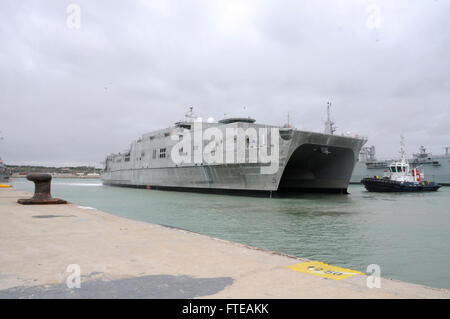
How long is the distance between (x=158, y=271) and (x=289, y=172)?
93.7 ft

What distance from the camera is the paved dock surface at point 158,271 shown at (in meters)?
2.80

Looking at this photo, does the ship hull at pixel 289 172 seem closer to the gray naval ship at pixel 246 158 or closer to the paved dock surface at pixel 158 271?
the gray naval ship at pixel 246 158

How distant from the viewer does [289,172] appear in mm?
31156

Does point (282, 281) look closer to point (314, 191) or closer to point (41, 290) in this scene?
point (41, 290)

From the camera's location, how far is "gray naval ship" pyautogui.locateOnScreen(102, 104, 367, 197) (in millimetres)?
22703

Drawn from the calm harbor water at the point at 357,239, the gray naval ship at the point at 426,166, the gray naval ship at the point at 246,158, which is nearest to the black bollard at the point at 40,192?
the calm harbor water at the point at 357,239

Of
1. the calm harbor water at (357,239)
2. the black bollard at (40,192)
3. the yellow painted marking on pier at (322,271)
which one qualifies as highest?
the black bollard at (40,192)

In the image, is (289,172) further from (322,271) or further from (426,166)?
(426,166)

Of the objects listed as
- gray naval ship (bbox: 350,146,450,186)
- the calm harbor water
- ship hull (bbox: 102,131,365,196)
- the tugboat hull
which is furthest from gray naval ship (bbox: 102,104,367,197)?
gray naval ship (bbox: 350,146,450,186)

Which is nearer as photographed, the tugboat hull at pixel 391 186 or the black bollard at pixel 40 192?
the black bollard at pixel 40 192

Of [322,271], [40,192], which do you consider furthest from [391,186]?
[322,271]

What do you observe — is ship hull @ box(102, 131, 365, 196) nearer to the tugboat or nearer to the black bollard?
the tugboat

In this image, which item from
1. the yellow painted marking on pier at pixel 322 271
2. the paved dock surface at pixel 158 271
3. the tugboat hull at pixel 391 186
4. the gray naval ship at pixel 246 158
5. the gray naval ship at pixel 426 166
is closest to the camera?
the paved dock surface at pixel 158 271
